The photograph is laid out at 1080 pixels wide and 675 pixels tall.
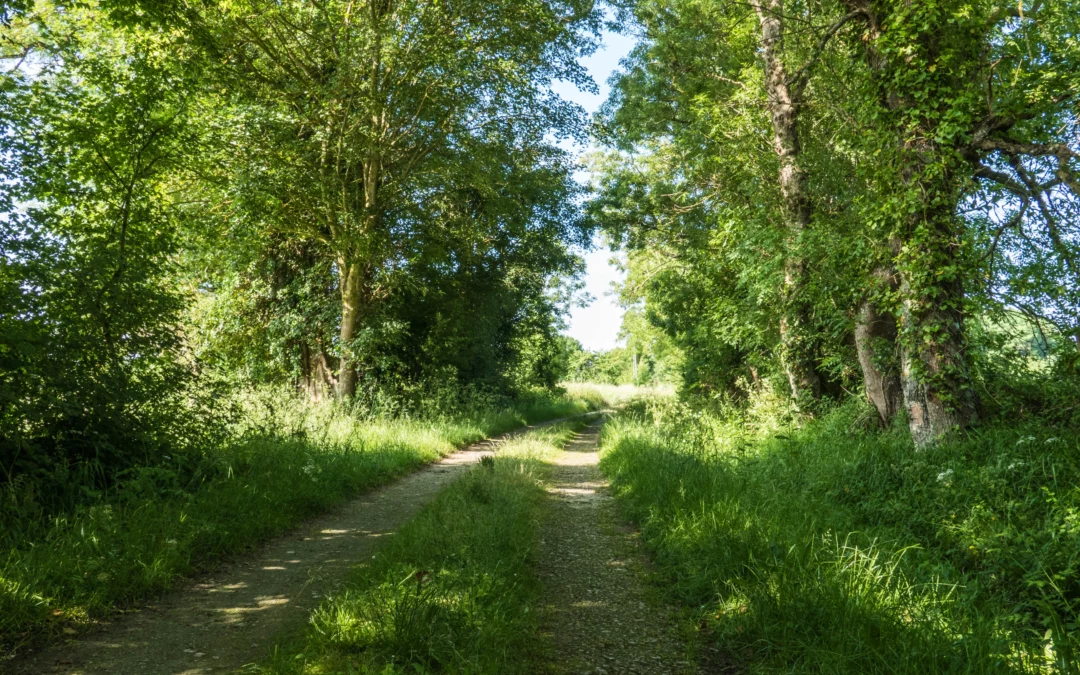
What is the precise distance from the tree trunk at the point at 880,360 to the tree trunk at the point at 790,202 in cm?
101

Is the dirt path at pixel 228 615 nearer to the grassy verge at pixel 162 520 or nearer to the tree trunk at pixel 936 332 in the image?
the grassy verge at pixel 162 520

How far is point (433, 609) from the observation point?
13.1 ft

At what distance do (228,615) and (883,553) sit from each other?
5.19 metres

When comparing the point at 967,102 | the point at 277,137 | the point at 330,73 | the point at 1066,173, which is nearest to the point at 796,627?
the point at 1066,173

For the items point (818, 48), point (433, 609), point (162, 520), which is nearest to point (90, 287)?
point (162, 520)

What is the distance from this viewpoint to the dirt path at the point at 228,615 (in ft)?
12.6

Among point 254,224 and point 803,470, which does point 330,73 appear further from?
point 803,470

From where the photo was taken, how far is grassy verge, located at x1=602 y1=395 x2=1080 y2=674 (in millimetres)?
3611

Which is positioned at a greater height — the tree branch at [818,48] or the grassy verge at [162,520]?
the tree branch at [818,48]

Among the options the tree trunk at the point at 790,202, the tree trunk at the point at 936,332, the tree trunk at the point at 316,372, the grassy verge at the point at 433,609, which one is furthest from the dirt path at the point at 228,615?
the tree trunk at the point at 316,372

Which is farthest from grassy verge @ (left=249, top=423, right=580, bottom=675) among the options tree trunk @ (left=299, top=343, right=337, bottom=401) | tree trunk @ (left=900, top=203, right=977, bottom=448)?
tree trunk @ (left=299, top=343, right=337, bottom=401)

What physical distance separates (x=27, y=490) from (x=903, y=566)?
7.50 meters

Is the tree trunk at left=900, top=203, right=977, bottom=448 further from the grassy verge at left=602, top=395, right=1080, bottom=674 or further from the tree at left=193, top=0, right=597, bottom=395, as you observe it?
the tree at left=193, top=0, right=597, bottom=395

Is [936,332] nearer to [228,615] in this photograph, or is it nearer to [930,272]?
[930,272]
